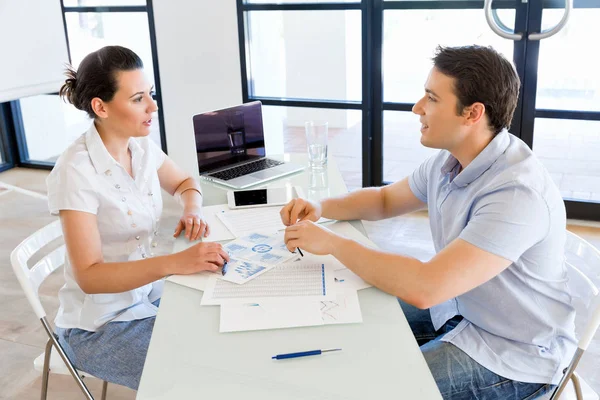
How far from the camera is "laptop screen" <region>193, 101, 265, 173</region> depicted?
7.11 feet

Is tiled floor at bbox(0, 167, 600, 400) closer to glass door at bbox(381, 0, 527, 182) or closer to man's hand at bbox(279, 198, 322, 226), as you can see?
glass door at bbox(381, 0, 527, 182)

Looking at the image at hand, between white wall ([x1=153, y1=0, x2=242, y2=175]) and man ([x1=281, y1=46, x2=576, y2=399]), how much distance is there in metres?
2.52

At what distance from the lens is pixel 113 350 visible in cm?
155

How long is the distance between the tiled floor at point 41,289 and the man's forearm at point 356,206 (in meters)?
1.04

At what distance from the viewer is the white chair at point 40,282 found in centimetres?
151

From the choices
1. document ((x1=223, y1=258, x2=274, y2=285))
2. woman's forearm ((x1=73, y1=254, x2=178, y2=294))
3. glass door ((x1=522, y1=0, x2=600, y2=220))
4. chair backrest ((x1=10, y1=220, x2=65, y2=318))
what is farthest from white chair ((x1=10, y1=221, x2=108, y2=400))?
glass door ((x1=522, y1=0, x2=600, y2=220))

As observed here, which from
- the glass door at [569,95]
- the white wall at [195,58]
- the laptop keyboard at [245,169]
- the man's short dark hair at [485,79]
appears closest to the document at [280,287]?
the man's short dark hair at [485,79]

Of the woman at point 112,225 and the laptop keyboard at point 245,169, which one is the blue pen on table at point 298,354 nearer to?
the woman at point 112,225

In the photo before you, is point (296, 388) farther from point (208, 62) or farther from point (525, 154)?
point (208, 62)

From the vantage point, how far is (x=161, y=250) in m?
3.29

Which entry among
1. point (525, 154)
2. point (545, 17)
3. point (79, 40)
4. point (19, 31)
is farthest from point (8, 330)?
point (545, 17)

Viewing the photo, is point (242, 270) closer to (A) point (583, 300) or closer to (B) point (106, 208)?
(B) point (106, 208)

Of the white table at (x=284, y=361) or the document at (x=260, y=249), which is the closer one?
the white table at (x=284, y=361)

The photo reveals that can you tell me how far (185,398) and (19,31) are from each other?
3.31 metres
